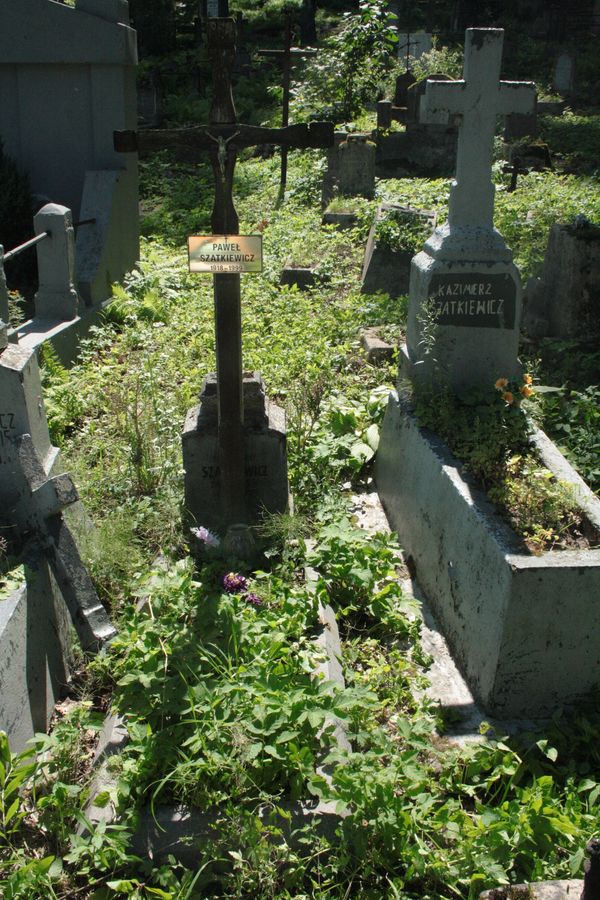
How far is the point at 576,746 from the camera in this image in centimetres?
351

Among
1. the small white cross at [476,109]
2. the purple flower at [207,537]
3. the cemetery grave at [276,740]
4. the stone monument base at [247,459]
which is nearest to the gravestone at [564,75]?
the small white cross at [476,109]

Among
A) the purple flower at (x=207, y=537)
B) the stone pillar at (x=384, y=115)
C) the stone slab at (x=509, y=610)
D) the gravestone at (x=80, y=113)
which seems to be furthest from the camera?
the stone pillar at (x=384, y=115)

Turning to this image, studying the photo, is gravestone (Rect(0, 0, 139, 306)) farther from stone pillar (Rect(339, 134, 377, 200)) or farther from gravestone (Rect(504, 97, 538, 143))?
gravestone (Rect(504, 97, 538, 143))

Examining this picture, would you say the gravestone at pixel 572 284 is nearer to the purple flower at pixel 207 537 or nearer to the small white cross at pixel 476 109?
the small white cross at pixel 476 109

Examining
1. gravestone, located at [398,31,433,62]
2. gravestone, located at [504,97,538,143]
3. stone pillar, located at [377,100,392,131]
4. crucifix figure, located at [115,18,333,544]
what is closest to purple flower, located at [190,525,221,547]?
crucifix figure, located at [115,18,333,544]

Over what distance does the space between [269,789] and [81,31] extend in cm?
772

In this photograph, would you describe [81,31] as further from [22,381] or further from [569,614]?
[569,614]

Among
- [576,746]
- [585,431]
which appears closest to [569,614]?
[576,746]

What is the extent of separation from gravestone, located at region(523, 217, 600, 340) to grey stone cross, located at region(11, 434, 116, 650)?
4787 millimetres

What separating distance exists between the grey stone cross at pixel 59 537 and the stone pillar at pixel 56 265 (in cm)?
366

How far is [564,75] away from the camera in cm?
1955

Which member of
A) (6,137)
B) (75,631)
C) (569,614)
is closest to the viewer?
(569,614)

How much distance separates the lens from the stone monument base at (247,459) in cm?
449

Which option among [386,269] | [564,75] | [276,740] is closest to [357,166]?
[386,269]
